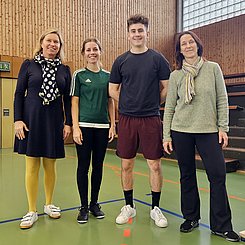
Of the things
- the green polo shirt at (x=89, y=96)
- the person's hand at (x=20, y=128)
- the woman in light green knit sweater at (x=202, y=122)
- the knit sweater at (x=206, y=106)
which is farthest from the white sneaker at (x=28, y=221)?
the knit sweater at (x=206, y=106)

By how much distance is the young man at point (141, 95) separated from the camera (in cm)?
232

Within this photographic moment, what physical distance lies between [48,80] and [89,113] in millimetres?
408

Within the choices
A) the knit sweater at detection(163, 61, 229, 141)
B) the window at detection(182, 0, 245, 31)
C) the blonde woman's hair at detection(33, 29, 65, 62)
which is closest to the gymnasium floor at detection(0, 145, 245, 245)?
the knit sweater at detection(163, 61, 229, 141)

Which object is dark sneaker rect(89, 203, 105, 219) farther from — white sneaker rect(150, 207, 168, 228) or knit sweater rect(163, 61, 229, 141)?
knit sweater rect(163, 61, 229, 141)

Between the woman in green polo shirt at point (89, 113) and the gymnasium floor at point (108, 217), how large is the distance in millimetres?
222

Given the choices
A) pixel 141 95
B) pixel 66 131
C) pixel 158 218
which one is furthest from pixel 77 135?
pixel 158 218

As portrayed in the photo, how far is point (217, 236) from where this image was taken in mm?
2168

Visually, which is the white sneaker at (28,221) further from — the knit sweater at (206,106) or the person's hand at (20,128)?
the knit sweater at (206,106)

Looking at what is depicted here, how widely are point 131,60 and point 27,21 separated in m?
6.74

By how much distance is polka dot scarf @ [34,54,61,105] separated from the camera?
2.33 metres

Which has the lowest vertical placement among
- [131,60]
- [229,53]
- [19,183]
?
[19,183]

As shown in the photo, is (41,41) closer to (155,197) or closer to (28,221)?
(28,221)

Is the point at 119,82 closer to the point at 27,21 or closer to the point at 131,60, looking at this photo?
the point at 131,60

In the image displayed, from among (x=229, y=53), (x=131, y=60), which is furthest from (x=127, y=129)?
(x=229, y=53)
